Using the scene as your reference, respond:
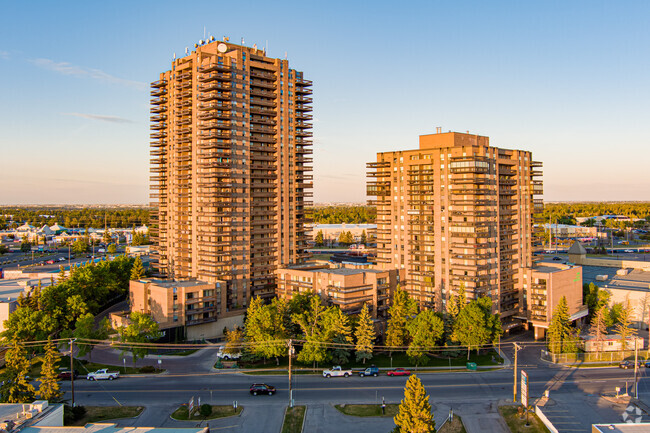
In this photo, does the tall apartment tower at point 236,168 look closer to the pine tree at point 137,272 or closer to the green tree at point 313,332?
the pine tree at point 137,272

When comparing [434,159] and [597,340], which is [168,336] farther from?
[597,340]

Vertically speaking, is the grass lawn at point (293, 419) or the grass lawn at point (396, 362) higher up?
Result: the grass lawn at point (293, 419)

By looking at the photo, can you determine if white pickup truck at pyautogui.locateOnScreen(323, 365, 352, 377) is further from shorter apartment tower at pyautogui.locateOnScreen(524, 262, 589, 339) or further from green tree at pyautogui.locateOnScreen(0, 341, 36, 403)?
shorter apartment tower at pyautogui.locateOnScreen(524, 262, 589, 339)

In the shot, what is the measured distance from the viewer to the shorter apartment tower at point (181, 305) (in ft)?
326

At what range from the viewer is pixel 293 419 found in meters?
62.7

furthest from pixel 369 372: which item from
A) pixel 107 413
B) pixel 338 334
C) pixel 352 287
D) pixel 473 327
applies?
pixel 107 413

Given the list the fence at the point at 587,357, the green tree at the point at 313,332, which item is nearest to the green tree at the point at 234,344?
the green tree at the point at 313,332

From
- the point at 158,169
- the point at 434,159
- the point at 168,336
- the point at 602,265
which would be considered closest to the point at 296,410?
the point at 168,336

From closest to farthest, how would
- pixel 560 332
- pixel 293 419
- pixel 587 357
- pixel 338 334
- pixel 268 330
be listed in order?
1. pixel 293 419
2. pixel 338 334
3. pixel 268 330
4. pixel 587 357
5. pixel 560 332

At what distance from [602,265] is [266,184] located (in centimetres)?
10859

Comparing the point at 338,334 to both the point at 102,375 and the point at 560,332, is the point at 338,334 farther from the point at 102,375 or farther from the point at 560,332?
the point at 560,332

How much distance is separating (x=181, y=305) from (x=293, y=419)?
45948mm

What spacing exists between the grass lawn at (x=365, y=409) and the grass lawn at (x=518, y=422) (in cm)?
1394

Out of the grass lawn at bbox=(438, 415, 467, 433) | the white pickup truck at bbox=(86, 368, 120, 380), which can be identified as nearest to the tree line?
the white pickup truck at bbox=(86, 368, 120, 380)
